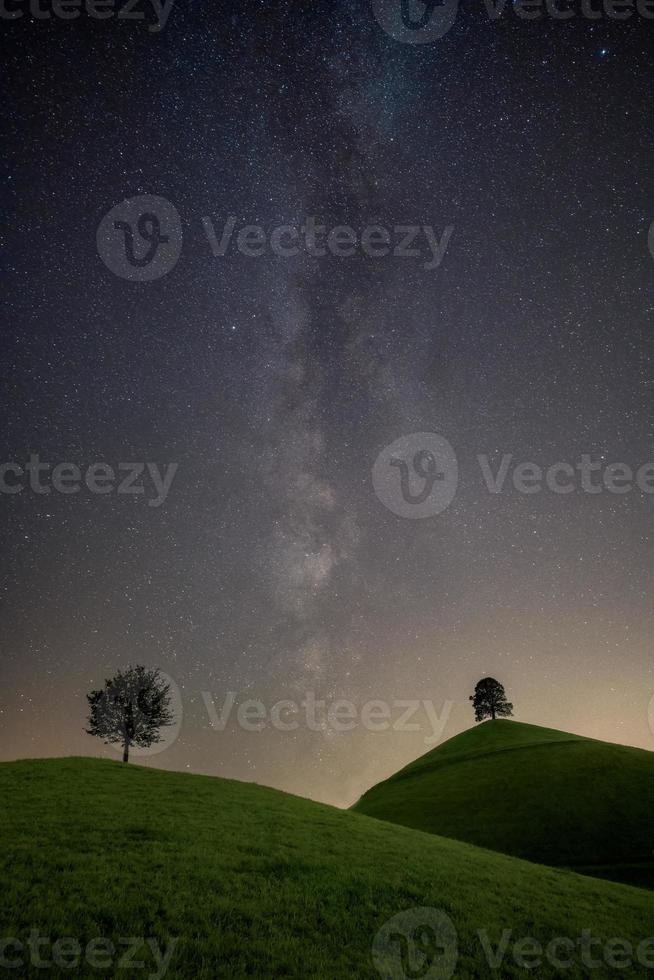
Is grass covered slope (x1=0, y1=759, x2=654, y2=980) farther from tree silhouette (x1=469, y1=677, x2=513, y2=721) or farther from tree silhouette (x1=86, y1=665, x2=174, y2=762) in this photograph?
tree silhouette (x1=469, y1=677, x2=513, y2=721)

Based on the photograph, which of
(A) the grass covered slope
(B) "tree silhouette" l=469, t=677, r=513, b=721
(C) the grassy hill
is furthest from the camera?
(B) "tree silhouette" l=469, t=677, r=513, b=721

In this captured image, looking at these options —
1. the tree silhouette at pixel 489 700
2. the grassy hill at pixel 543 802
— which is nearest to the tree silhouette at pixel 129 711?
the grassy hill at pixel 543 802

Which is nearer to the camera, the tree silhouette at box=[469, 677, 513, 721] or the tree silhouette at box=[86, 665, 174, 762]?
the tree silhouette at box=[86, 665, 174, 762]

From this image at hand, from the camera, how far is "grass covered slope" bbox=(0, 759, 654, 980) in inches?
479

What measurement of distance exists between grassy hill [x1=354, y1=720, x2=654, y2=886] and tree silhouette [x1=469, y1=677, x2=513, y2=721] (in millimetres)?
38590

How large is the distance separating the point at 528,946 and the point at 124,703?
→ 6068 cm

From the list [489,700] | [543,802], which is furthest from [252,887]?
[489,700]

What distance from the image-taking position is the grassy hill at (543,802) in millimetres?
38844

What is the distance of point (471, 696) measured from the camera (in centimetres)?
11538

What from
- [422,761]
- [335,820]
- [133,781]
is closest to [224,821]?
[335,820]

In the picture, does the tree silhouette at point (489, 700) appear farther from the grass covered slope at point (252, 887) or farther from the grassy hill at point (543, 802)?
the grass covered slope at point (252, 887)

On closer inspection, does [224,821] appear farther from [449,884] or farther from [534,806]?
[534,806]

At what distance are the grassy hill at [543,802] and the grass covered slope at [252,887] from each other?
15519 mm

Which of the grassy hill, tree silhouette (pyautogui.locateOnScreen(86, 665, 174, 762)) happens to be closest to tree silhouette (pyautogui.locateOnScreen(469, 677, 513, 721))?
the grassy hill
